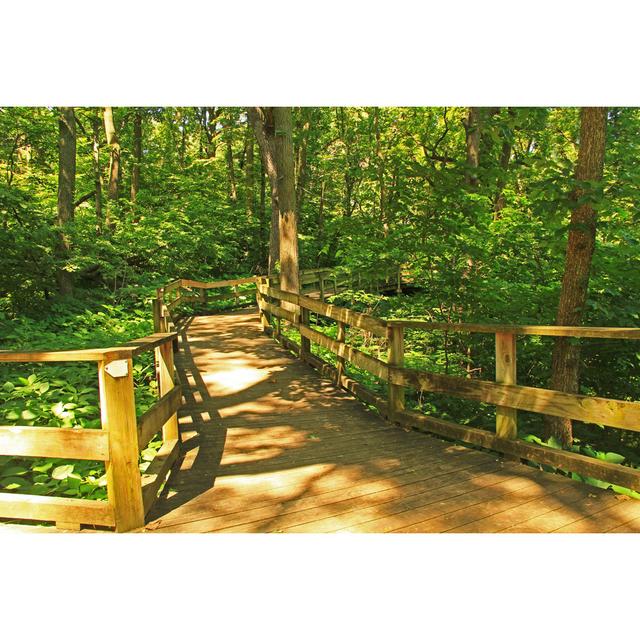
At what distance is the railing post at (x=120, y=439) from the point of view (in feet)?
8.67

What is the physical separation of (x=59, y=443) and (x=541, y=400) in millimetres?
3183

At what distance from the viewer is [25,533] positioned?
106 inches

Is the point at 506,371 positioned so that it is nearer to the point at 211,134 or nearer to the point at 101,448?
the point at 101,448

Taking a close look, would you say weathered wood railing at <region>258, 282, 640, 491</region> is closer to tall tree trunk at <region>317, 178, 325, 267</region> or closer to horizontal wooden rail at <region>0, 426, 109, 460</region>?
horizontal wooden rail at <region>0, 426, 109, 460</region>

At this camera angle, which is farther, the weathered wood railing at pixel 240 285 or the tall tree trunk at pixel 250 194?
the tall tree trunk at pixel 250 194

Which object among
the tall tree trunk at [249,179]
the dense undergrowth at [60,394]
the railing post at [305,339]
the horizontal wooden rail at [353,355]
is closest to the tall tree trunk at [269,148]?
the railing post at [305,339]

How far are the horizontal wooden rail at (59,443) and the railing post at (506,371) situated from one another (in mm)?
2890

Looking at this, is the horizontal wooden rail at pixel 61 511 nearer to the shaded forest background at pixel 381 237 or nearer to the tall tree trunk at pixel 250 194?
the shaded forest background at pixel 381 237

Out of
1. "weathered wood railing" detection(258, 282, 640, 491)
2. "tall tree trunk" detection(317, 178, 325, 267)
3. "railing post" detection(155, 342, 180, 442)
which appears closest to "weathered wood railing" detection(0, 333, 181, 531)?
"railing post" detection(155, 342, 180, 442)

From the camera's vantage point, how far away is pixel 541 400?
3484 millimetres

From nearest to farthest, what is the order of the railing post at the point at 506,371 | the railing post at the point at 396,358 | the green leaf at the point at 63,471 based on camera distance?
1. the green leaf at the point at 63,471
2. the railing post at the point at 506,371
3. the railing post at the point at 396,358

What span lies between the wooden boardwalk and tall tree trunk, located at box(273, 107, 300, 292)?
4.26 metres

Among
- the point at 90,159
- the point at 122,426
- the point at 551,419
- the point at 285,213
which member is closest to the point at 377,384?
the point at 551,419
